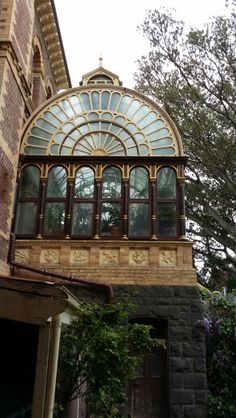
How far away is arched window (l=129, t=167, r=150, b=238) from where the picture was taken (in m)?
10.9

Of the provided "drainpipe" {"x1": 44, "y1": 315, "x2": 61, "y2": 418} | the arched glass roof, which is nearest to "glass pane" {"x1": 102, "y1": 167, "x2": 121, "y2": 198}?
the arched glass roof

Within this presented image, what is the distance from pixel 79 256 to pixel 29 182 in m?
2.44

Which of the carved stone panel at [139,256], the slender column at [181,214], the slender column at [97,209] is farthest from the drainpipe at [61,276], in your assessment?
the slender column at [181,214]

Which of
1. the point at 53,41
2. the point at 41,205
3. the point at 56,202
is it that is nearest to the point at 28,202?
the point at 41,205

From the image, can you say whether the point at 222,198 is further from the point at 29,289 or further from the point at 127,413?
the point at 29,289

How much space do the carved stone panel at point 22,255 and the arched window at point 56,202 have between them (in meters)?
0.65

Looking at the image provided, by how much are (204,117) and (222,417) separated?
11.8 m

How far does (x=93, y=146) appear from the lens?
11.8 meters

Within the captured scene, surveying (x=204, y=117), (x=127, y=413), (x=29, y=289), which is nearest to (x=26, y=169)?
(x=127, y=413)

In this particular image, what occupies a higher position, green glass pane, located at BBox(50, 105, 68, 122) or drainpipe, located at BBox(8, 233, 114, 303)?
green glass pane, located at BBox(50, 105, 68, 122)

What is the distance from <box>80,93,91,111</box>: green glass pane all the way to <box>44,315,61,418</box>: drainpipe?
7917 mm

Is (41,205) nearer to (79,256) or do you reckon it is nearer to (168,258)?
(79,256)

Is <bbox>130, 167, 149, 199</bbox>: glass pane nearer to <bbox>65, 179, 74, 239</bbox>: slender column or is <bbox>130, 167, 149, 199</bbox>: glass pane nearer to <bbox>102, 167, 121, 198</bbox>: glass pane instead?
<bbox>102, 167, 121, 198</bbox>: glass pane

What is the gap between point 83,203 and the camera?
11.3m
